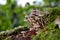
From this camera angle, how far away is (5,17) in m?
3.02

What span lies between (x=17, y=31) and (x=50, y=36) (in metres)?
0.29

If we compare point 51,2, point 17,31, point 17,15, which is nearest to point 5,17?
point 17,15

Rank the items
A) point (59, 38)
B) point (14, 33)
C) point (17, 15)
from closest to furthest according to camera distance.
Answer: point (59, 38) → point (14, 33) → point (17, 15)

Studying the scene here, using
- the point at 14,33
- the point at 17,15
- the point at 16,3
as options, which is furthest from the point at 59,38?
the point at 16,3

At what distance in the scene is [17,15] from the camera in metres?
3.02

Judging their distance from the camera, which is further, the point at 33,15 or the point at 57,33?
the point at 33,15

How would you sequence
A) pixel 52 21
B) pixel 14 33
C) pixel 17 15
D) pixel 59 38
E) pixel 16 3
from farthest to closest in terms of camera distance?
1. pixel 16 3
2. pixel 17 15
3. pixel 14 33
4. pixel 52 21
5. pixel 59 38

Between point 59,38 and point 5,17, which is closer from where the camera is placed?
point 59,38

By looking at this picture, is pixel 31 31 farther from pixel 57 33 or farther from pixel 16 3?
pixel 16 3

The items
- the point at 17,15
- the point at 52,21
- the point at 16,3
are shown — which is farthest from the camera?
the point at 16,3

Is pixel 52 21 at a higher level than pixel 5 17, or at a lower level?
higher

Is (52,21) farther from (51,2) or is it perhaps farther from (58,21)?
(51,2)

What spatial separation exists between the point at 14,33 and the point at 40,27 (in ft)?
0.64

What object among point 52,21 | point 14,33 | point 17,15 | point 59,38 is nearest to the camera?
point 59,38
